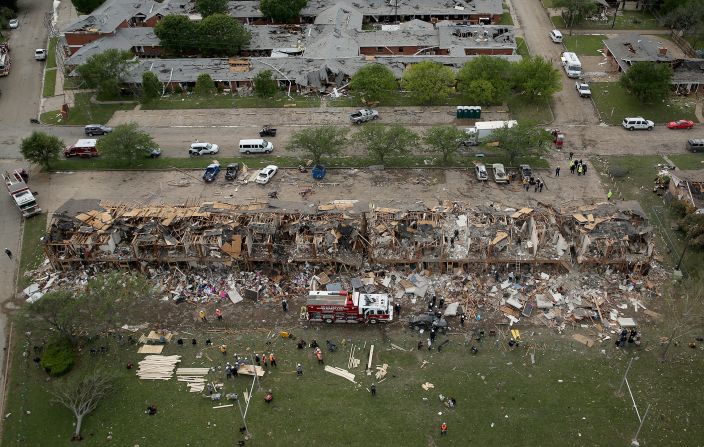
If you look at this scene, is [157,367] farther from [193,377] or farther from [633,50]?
[633,50]

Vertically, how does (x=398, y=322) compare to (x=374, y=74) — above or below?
below

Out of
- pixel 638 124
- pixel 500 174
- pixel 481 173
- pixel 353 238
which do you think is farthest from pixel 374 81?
pixel 638 124

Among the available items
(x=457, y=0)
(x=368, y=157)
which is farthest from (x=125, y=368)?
(x=457, y=0)

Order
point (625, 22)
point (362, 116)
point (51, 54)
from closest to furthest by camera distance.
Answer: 1. point (362, 116)
2. point (51, 54)
3. point (625, 22)

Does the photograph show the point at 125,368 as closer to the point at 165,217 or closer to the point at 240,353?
the point at 240,353

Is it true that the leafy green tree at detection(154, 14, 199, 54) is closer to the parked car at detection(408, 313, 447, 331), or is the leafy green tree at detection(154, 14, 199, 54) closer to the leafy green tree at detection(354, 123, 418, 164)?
the leafy green tree at detection(354, 123, 418, 164)

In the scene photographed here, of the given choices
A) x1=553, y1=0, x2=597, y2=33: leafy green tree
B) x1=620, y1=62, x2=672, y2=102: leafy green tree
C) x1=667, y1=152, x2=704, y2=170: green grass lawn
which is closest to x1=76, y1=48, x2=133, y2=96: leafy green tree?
x1=620, y1=62, x2=672, y2=102: leafy green tree
